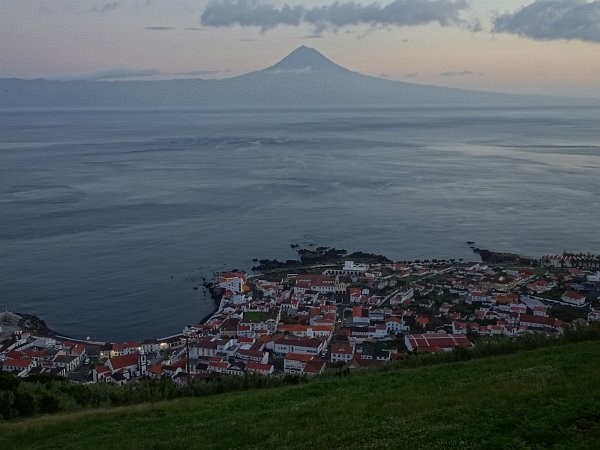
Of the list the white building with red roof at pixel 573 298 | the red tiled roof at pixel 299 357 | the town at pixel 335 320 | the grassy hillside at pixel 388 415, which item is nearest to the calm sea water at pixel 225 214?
the town at pixel 335 320

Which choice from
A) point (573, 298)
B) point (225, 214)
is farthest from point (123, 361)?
point (225, 214)

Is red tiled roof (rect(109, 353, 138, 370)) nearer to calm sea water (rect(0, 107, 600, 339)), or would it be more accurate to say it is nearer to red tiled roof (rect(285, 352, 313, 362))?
calm sea water (rect(0, 107, 600, 339))

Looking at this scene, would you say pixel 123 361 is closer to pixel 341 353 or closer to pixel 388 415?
pixel 341 353

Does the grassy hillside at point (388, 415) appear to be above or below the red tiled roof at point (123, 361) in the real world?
above

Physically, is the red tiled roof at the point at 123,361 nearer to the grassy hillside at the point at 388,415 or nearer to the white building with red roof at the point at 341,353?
the white building with red roof at the point at 341,353

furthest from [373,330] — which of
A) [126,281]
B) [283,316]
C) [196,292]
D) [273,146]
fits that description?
[273,146]
